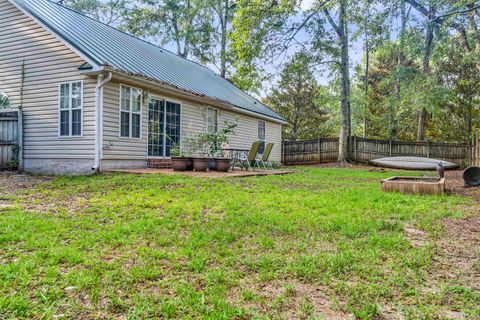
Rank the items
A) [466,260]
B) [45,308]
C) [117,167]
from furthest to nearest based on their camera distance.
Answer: [117,167] < [466,260] < [45,308]

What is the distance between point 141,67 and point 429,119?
20.2 metres

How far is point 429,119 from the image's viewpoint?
22594mm

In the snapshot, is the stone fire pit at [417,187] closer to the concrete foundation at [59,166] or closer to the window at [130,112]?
the window at [130,112]

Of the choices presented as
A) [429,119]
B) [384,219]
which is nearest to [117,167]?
[384,219]

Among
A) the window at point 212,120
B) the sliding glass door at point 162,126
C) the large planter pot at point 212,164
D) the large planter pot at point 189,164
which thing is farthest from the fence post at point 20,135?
the window at point 212,120

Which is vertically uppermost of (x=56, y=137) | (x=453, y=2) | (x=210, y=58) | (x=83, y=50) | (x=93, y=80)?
(x=210, y=58)

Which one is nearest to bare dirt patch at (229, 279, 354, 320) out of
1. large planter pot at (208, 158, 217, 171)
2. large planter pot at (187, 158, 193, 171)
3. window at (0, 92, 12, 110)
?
large planter pot at (187, 158, 193, 171)

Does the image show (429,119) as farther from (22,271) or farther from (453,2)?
(22,271)

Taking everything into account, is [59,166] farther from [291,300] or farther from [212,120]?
[291,300]

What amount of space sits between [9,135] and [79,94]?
2.55 meters

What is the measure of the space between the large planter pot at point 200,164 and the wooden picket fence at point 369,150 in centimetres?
1054

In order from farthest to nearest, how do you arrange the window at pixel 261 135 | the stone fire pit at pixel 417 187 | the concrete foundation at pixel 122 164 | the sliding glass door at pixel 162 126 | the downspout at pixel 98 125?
the window at pixel 261 135
the sliding glass door at pixel 162 126
the concrete foundation at pixel 122 164
the downspout at pixel 98 125
the stone fire pit at pixel 417 187

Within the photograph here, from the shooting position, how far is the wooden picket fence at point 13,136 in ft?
29.7

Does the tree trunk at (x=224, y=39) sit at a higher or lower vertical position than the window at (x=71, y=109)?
higher
